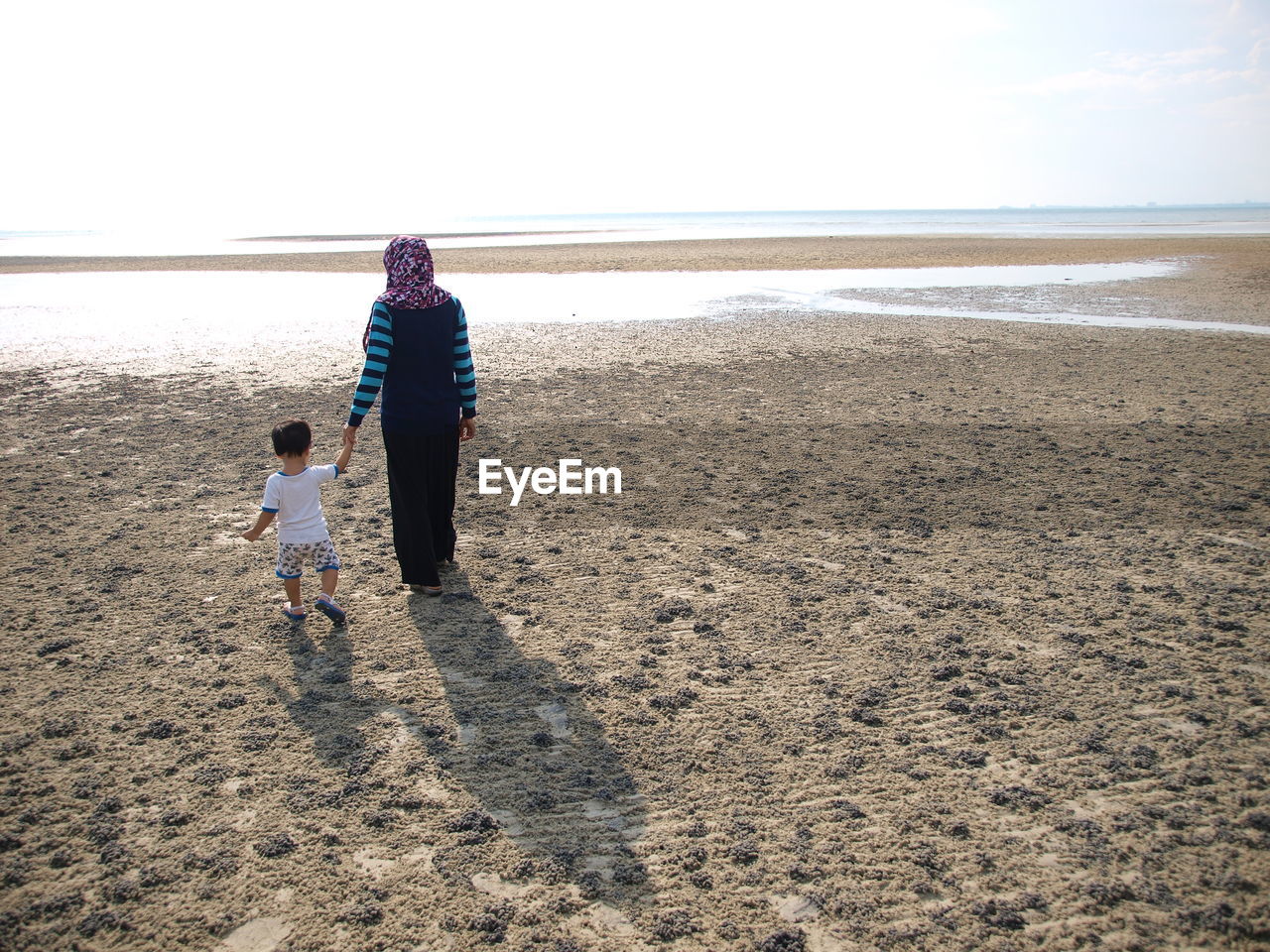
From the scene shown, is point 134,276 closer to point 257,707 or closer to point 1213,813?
point 257,707

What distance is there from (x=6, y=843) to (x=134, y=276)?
118 ft

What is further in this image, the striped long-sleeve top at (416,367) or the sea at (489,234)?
the sea at (489,234)

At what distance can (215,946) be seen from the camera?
9.17ft

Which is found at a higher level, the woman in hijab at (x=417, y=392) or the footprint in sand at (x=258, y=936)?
the woman in hijab at (x=417, y=392)

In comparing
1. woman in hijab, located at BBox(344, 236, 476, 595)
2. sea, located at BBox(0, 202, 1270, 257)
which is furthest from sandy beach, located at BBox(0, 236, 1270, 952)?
sea, located at BBox(0, 202, 1270, 257)

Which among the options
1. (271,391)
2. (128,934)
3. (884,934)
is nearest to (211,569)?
(128,934)

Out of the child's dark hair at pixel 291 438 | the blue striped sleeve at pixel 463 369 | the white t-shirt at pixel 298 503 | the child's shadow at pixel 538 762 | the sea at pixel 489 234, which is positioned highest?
the sea at pixel 489 234

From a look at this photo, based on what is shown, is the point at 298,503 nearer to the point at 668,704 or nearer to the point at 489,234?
the point at 668,704

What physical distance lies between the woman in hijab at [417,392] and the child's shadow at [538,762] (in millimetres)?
652

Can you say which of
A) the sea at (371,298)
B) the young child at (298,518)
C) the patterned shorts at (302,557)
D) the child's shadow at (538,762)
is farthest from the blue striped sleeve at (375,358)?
the sea at (371,298)

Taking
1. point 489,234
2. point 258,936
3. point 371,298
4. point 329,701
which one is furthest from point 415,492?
point 489,234

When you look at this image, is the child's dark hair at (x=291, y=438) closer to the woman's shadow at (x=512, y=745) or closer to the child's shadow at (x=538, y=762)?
the woman's shadow at (x=512, y=745)

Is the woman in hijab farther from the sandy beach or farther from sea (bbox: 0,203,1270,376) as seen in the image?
sea (bbox: 0,203,1270,376)

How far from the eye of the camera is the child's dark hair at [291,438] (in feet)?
15.4
